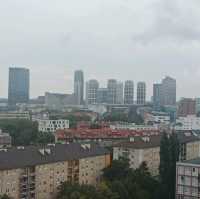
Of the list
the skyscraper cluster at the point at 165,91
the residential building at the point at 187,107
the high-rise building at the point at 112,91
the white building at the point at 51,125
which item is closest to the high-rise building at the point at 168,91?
the skyscraper cluster at the point at 165,91

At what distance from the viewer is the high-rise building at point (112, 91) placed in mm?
102213

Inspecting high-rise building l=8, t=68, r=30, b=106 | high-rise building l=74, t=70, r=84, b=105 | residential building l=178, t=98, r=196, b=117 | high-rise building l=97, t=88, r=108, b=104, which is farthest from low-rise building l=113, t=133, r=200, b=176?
high-rise building l=74, t=70, r=84, b=105

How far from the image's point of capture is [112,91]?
103562 millimetres

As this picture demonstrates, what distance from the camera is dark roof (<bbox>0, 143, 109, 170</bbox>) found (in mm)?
19672

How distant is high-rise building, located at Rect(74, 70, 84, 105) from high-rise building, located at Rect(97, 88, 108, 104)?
1152 centimetres

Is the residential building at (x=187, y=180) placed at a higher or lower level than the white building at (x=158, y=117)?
lower

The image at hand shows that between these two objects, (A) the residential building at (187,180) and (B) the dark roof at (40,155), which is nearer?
(B) the dark roof at (40,155)

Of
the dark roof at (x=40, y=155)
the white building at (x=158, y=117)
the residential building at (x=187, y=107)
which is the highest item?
the residential building at (x=187, y=107)

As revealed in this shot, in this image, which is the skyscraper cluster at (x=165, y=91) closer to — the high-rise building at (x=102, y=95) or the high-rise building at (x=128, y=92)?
→ the high-rise building at (x=128, y=92)

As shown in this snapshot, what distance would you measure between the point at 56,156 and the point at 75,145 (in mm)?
2344

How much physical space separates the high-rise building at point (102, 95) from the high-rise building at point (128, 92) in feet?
13.9

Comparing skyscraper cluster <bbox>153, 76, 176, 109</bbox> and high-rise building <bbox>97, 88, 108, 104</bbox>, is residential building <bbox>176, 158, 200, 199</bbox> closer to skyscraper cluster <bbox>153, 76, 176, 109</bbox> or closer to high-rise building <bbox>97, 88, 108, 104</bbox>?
high-rise building <bbox>97, 88, 108, 104</bbox>

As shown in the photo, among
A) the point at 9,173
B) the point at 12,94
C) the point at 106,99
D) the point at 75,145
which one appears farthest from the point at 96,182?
the point at 12,94

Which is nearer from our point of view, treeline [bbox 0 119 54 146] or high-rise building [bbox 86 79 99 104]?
treeline [bbox 0 119 54 146]
